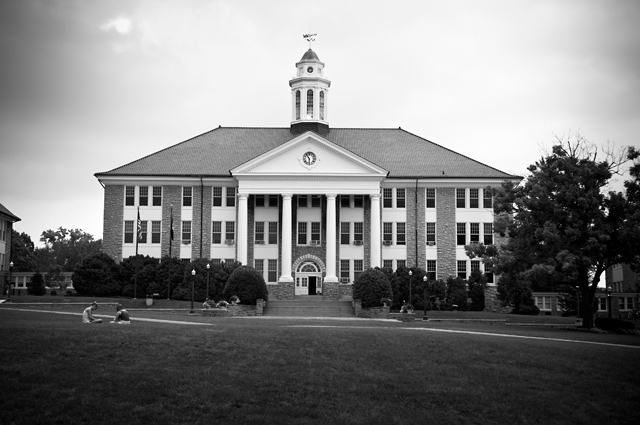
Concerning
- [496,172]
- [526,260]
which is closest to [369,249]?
[496,172]

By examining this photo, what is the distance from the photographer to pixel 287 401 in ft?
67.6

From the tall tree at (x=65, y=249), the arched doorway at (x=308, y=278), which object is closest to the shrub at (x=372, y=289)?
the arched doorway at (x=308, y=278)

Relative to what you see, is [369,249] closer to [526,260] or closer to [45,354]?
[526,260]

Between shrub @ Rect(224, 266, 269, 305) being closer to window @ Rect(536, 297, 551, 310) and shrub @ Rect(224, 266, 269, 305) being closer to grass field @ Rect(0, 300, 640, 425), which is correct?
grass field @ Rect(0, 300, 640, 425)

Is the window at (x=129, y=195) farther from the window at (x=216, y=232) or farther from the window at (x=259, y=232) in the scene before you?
the window at (x=259, y=232)

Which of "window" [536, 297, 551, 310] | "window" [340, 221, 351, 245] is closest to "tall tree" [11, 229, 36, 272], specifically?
"window" [340, 221, 351, 245]

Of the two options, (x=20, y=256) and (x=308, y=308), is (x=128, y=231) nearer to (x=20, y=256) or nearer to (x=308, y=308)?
(x=308, y=308)

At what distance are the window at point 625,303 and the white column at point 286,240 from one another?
3652 cm

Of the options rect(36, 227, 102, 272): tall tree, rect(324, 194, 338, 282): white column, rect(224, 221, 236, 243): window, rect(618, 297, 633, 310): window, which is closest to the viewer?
rect(324, 194, 338, 282): white column

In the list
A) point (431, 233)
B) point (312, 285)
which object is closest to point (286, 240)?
point (312, 285)

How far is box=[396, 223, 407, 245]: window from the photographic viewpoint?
213 ft

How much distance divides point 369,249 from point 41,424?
47.1m

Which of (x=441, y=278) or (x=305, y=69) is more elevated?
(x=305, y=69)

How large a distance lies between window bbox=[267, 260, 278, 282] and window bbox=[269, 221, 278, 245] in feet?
5.42
